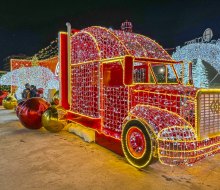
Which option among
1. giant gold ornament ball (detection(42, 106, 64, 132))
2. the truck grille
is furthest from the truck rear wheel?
giant gold ornament ball (detection(42, 106, 64, 132))

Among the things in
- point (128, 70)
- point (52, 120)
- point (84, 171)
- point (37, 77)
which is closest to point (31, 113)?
point (52, 120)

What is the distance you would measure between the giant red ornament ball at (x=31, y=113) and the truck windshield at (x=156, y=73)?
11.7 feet

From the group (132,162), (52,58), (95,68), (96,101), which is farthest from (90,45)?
(52,58)

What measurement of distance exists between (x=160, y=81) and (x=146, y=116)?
7.43 feet

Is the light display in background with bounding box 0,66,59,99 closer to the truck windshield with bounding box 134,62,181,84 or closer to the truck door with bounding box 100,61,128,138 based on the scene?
the truck windshield with bounding box 134,62,181,84

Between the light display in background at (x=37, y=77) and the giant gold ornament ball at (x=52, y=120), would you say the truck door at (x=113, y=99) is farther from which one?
the light display in background at (x=37, y=77)

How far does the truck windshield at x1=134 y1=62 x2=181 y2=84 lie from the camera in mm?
6400

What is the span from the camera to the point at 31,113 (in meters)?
8.08

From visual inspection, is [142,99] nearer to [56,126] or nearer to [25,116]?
[56,126]

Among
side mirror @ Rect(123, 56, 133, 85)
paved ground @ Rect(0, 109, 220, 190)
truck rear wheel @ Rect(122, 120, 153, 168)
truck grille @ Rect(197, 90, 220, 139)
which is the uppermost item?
side mirror @ Rect(123, 56, 133, 85)

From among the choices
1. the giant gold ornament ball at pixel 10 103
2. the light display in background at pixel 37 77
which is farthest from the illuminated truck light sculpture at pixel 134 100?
the light display in background at pixel 37 77

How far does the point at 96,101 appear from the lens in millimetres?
6297

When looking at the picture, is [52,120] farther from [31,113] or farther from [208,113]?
[208,113]

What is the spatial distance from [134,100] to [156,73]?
163 cm
